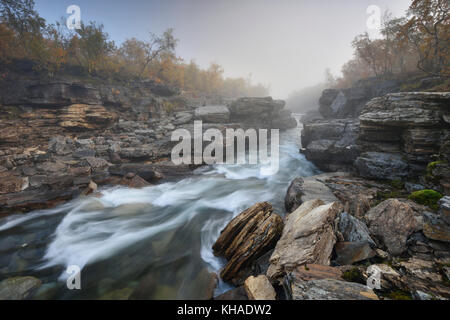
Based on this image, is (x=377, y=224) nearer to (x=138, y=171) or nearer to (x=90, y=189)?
(x=138, y=171)

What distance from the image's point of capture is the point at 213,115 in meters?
20.9

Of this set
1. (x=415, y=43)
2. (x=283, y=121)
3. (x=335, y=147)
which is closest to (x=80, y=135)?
(x=335, y=147)

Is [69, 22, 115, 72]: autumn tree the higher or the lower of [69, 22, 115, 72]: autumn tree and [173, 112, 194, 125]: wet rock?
the higher

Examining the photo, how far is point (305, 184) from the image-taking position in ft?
24.8

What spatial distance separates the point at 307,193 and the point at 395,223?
2744 mm

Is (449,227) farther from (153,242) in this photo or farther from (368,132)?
(153,242)

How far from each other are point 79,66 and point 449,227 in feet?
105

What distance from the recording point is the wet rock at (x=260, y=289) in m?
3.22

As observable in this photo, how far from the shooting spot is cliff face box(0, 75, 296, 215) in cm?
890

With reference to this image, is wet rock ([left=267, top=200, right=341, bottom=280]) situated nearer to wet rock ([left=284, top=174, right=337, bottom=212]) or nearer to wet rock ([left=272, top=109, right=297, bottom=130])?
wet rock ([left=284, top=174, right=337, bottom=212])

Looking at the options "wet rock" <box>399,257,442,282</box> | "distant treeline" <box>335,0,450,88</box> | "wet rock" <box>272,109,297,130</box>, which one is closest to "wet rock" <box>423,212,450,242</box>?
"wet rock" <box>399,257,442,282</box>

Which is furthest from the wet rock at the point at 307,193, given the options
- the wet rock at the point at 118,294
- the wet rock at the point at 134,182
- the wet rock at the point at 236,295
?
the wet rock at the point at 134,182

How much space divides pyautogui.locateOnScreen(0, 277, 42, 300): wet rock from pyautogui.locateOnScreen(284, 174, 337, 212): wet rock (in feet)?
25.4

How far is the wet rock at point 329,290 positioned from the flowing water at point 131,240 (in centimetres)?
207
